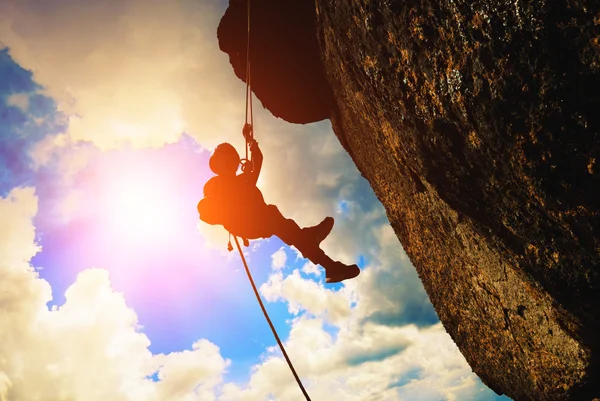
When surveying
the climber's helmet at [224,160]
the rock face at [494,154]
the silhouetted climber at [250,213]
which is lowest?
the rock face at [494,154]

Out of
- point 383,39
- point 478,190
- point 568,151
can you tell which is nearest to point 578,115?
point 568,151

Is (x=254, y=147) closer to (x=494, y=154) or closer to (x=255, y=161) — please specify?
(x=255, y=161)

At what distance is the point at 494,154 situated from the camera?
215 cm

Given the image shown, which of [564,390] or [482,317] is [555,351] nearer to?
[564,390]

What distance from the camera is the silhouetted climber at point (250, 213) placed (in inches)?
178

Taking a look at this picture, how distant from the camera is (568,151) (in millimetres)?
1792

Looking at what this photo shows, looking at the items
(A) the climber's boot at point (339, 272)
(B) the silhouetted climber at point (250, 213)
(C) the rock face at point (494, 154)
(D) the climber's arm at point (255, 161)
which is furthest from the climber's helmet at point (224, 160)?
(A) the climber's boot at point (339, 272)

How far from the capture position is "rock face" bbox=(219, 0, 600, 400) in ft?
5.58

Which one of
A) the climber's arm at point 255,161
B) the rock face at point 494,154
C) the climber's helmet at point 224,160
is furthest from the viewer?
the climber's arm at point 255,161

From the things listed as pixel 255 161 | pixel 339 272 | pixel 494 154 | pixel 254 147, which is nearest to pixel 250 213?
pixel 255 161

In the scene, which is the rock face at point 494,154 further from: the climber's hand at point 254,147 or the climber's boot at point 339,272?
the climber's hand at point 254,147

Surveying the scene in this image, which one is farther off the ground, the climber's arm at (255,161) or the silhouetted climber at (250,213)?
the climber's arm at (255,161)

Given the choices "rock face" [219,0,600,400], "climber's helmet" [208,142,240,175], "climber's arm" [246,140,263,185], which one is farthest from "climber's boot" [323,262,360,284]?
"climber's helmet" [208,142,240,175]

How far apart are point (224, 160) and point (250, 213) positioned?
0.81 m
